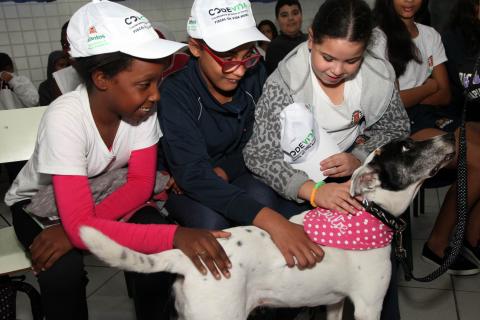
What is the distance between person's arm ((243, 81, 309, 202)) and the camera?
5.65 ft

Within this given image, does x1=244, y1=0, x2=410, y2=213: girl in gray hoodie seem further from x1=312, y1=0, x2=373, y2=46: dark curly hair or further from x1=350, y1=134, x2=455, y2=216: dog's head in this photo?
x1=350, y1=134, x2=455, y2=216: dog's head

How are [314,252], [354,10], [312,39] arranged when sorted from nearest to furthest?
[314,252], [354,10], [312,39]

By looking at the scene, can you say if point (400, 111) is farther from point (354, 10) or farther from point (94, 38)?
point (94, 38)

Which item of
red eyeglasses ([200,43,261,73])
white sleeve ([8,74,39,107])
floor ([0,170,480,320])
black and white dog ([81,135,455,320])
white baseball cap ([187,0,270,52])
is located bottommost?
floor ([0,170,480,320])

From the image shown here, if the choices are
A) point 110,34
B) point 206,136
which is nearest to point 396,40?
point 206,136

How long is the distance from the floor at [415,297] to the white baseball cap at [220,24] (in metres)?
1.33

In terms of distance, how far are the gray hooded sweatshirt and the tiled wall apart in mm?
3828

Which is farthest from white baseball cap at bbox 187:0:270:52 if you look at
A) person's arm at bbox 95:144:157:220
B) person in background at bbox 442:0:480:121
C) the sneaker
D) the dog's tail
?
the sneaker

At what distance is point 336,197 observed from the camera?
1555 millimetres

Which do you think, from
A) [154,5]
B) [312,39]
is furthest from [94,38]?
[154,5]

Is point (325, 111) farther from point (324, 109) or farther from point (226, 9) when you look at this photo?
point (226, 9)

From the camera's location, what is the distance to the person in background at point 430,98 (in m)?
2.37

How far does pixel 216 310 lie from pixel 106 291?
1.38 meters

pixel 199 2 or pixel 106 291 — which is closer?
pixel 199 2
